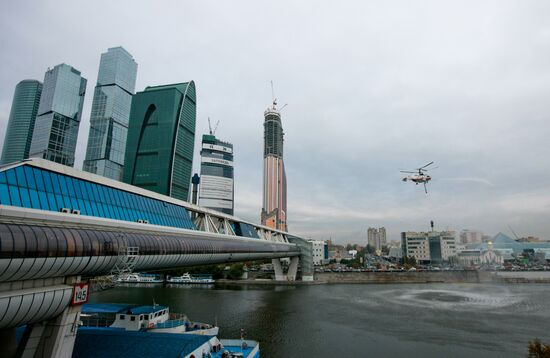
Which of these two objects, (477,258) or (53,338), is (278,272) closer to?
(53,338)

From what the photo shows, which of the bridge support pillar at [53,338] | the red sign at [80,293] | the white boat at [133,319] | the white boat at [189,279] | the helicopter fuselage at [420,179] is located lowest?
the white boat at [189,279]

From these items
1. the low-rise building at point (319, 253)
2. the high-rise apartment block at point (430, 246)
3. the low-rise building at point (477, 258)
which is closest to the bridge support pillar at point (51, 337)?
the low-rise building at point (319, 253)

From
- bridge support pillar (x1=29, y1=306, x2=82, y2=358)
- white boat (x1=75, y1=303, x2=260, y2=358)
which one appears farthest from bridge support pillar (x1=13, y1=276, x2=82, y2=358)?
white boat (x1=75, y1=303, x2=260, y2=358)

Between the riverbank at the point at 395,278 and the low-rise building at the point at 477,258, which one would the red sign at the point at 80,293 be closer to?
the riverbank at the point at 395,278

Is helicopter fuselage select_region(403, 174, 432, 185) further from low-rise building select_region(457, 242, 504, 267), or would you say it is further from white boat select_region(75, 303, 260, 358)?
low-rise building select_region(457, 242, 504, 267)

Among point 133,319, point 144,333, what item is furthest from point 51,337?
point 133,319

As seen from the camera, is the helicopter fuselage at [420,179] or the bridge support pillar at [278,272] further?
→ the bridge support pillar at [278,272]
